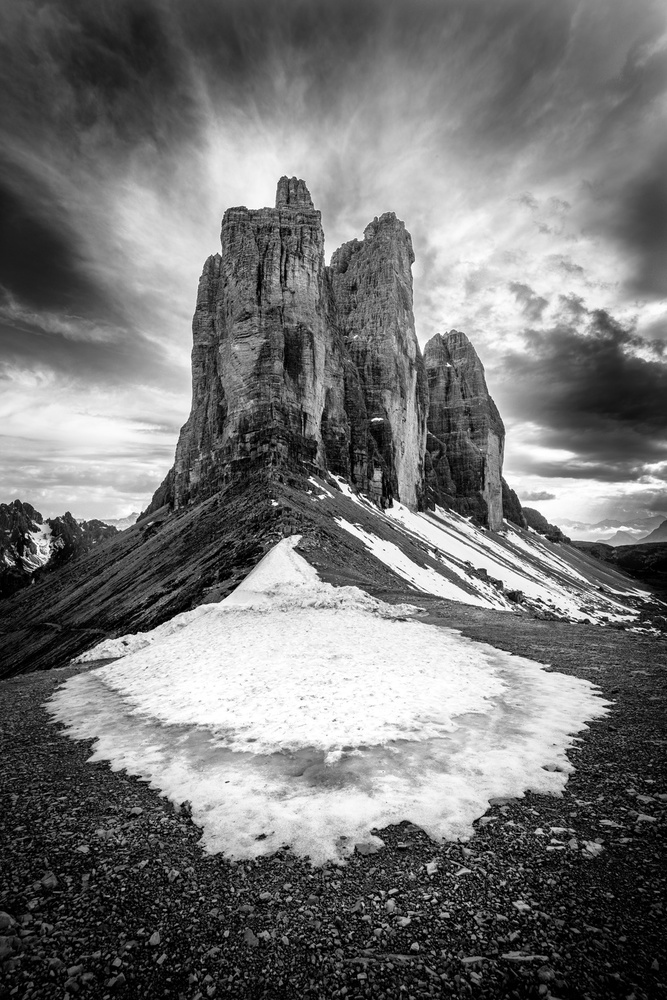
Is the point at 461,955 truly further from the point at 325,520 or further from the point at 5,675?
the point at 5,675

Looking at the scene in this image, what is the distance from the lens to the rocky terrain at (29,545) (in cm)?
12900

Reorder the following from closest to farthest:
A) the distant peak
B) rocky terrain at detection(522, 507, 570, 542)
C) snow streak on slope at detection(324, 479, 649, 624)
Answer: snow streak on slope at detection(324, 479, 649, 624) → the distant peak → rocky terrain at detection(522, 507, 570, 542)

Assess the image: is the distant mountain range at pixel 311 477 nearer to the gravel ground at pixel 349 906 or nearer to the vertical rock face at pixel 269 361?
the vertical rock face at pixel 269 361

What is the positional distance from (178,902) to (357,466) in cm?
8029

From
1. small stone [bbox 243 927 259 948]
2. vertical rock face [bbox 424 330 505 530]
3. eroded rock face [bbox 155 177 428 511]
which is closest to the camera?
small stone [bbox 243 927 259 948]

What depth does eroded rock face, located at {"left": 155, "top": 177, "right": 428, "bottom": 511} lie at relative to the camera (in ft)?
218

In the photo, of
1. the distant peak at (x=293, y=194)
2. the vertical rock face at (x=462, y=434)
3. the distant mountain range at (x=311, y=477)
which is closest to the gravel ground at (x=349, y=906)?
the distant mountain range at (x=311, y=477)

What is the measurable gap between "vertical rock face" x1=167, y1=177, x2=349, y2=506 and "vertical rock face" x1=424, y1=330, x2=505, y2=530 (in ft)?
203

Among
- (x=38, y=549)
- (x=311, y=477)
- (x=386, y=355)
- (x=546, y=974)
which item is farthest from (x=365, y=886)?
(x=38, y=549)

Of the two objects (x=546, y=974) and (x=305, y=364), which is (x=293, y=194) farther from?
(x=546, y=974)

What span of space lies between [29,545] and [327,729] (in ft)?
642

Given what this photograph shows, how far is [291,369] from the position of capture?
70.2 meters

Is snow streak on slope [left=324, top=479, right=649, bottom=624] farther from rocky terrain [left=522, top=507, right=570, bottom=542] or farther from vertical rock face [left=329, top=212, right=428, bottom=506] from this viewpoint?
rocky terrain [left=522, top=507, right=570, bottom=542]

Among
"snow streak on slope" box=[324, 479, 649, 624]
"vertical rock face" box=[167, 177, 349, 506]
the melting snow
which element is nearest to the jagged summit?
"vertical rock face" box=[167, 177, 349, 506]
